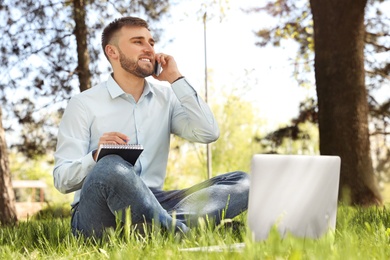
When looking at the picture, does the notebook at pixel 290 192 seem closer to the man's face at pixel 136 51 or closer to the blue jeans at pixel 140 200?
the blue jeans at pixel 140 200

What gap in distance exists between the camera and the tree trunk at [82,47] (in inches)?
407

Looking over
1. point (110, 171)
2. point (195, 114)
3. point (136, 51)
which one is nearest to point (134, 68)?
point (136, 51)

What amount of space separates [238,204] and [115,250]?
1.22 metres

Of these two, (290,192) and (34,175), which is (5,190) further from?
(34,175)

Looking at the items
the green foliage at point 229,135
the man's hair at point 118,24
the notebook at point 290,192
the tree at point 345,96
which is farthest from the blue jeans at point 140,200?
the green foliage at point 229,135

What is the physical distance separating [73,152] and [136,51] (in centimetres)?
80

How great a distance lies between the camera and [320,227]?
271 cm

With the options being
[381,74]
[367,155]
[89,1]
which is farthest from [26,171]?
[367,155]

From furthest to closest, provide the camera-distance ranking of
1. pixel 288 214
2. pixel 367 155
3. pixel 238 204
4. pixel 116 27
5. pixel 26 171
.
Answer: pixel 26 171
pixel 367 155
pixel 116 27
pixel 238 204
pixel 288 214

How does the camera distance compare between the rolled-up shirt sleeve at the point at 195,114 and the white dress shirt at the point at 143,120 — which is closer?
the white dress shirt at the point at 143,120

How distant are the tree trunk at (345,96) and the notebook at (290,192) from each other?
15.4 feet

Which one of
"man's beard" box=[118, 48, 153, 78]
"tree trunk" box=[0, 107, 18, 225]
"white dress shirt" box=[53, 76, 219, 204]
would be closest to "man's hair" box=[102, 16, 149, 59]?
"man's beard" box=[118, 48, 153, 78]

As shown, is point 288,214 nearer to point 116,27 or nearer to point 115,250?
point 115,250

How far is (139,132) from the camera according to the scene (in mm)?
3830
